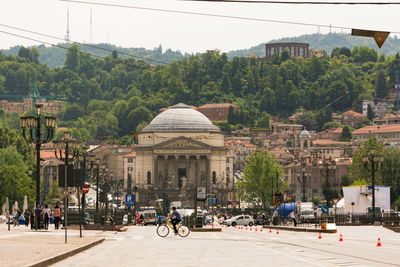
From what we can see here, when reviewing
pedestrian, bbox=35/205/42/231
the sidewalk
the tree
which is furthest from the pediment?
the sidewalk

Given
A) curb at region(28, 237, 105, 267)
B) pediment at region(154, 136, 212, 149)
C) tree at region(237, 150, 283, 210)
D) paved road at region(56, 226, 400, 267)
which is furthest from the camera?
pediment at region(154, 136, 212, 149)

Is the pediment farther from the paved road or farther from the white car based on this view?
the paved road

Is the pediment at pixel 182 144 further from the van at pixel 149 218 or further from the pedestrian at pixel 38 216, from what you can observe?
the pedestrian at pixel 38 216

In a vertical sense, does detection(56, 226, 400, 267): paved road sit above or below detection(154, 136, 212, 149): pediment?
below

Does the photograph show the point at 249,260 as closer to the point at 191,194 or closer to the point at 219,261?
the point at 219,261

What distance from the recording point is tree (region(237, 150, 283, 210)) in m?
152

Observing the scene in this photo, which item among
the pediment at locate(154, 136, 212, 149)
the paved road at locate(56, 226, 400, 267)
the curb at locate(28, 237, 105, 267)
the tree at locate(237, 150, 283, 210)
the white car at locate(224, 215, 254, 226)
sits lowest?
the white car at locate(224, 215, 254, 226)

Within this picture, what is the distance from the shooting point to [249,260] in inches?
1011

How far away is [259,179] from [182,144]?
4812 centimetres

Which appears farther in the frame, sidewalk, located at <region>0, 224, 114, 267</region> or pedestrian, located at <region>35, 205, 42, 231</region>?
pedestrian, located at <region>35, 205, 42, 231</region>

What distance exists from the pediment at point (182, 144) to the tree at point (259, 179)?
40.0 m

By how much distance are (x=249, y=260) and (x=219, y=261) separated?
876 millimetres

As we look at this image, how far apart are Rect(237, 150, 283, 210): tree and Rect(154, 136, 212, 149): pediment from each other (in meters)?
40.0

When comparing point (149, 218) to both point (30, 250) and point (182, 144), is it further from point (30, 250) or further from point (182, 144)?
point (182, 144)
